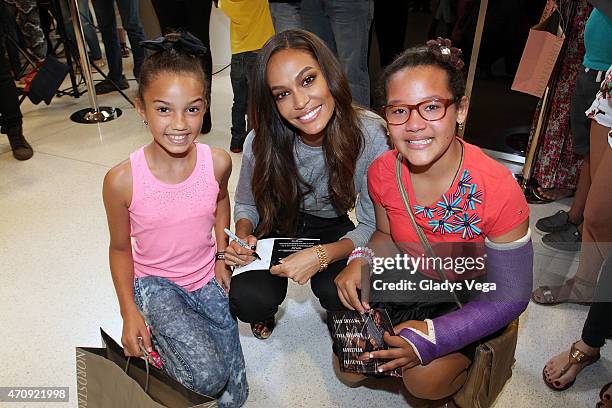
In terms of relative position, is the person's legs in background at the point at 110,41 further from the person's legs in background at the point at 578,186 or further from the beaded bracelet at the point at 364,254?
the person's legs in background at the point at 578,186

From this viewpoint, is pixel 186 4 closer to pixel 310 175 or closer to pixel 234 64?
pixel 234 64

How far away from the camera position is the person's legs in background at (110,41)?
3773mm

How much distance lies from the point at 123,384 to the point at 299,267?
0.56 metres

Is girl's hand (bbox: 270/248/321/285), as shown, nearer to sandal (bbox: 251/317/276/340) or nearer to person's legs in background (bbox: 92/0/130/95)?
sandal (bbox: 251/317/276/340)

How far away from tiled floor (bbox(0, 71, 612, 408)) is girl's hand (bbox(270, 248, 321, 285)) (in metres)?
0.38

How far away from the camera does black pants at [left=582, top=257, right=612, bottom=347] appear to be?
140 centimetres

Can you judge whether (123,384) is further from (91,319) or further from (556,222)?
(556,222)

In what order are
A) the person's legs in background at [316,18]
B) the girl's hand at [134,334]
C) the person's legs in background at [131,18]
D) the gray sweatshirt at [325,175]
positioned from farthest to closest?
the person's legs in background at [131,18], the person's legs in background at [316,18], the gray sweatshirt at [325,175], the girl's hand at [134,334]

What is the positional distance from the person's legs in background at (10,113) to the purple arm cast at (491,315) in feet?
8.90

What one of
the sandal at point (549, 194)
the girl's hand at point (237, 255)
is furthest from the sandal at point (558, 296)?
the girl's hand at point (237, 255)

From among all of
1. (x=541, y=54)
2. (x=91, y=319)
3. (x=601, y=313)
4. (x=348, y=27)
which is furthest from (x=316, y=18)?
(x=601, y=313)

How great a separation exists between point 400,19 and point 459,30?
39 cm

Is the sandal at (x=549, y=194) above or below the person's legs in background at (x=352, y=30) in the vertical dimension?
below

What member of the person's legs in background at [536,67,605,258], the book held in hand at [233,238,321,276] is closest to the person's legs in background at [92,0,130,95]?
the book held in hand at [233,238,321,276]
